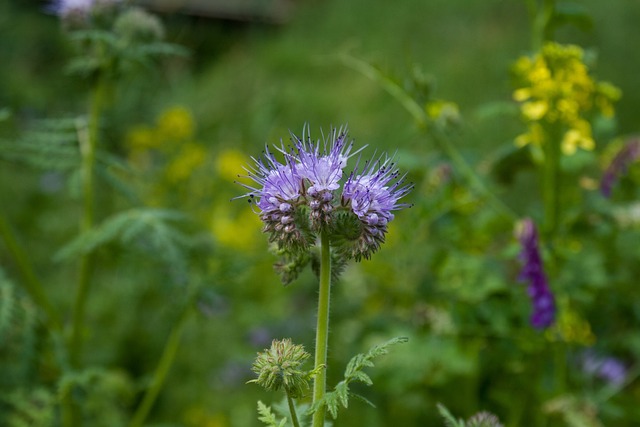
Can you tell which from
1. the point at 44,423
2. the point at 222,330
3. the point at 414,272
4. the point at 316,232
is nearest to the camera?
the point at 316,232

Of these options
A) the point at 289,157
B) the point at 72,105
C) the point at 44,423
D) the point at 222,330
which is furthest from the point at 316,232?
the point at 72,105

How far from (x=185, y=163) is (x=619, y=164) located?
2.38 meters

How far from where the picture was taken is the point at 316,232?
1.31 metres

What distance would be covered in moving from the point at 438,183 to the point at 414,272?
1.93 feet

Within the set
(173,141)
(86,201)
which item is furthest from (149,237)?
(173,141)

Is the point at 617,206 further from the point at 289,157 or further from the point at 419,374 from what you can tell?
the point at 289,157

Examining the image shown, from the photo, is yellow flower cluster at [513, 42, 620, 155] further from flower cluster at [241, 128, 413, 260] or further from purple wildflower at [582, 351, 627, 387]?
flower cluster at [241, 128, 413, 260]

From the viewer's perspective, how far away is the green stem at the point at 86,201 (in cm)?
247

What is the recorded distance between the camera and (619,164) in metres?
2.38

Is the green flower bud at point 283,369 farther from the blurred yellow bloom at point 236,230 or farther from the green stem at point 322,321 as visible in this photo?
the blurred yellow bloom at point 236,230

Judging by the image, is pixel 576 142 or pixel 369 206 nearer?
pixel 369 206

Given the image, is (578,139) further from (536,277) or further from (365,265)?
(365,265)

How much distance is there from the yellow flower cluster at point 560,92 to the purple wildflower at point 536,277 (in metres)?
0.39

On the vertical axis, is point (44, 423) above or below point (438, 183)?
below
